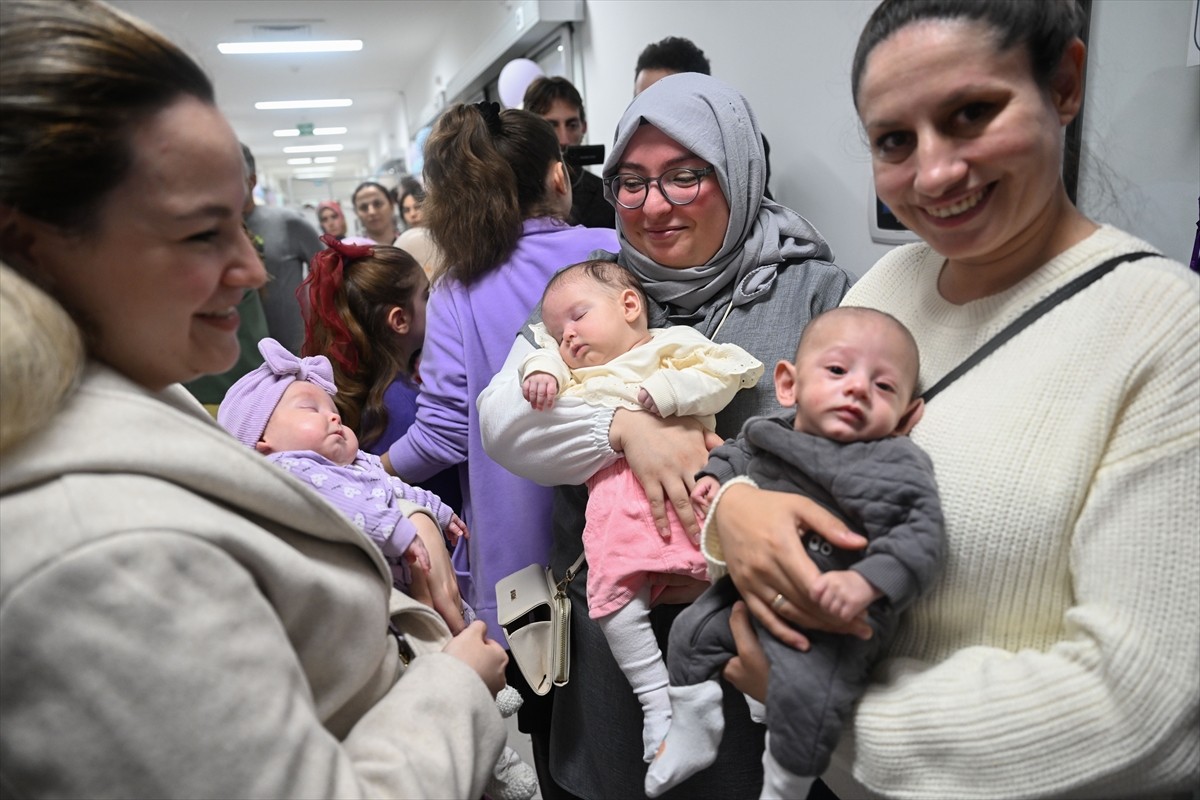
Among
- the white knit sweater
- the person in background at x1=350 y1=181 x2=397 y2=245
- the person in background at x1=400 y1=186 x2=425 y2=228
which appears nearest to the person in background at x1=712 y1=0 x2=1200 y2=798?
the white knit sweater

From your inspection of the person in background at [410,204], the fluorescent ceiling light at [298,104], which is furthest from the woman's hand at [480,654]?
the fluorescent ceiling light at [298,104]

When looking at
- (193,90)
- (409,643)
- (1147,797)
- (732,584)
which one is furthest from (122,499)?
(1147,797)

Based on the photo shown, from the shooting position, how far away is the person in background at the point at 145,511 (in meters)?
0.75

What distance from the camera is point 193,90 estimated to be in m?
0.90

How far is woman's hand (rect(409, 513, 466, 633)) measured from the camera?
1621 mm

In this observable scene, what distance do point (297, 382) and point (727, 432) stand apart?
3.07ft

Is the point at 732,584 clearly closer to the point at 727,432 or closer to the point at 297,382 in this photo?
the point at 727,432

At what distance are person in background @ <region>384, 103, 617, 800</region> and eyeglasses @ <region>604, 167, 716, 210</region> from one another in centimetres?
47

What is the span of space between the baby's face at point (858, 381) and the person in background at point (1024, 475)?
5cm

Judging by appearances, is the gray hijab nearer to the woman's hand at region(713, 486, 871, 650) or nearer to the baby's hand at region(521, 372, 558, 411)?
the baby's hand at region(521, 372, 558, 411)

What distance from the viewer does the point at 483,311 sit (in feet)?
7.00

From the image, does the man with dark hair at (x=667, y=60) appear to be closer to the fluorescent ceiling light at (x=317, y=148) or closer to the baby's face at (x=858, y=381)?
the baby's face at (x=858, y=381)

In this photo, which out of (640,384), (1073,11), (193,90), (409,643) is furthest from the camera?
(640,384)

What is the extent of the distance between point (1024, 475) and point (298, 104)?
574 inches
